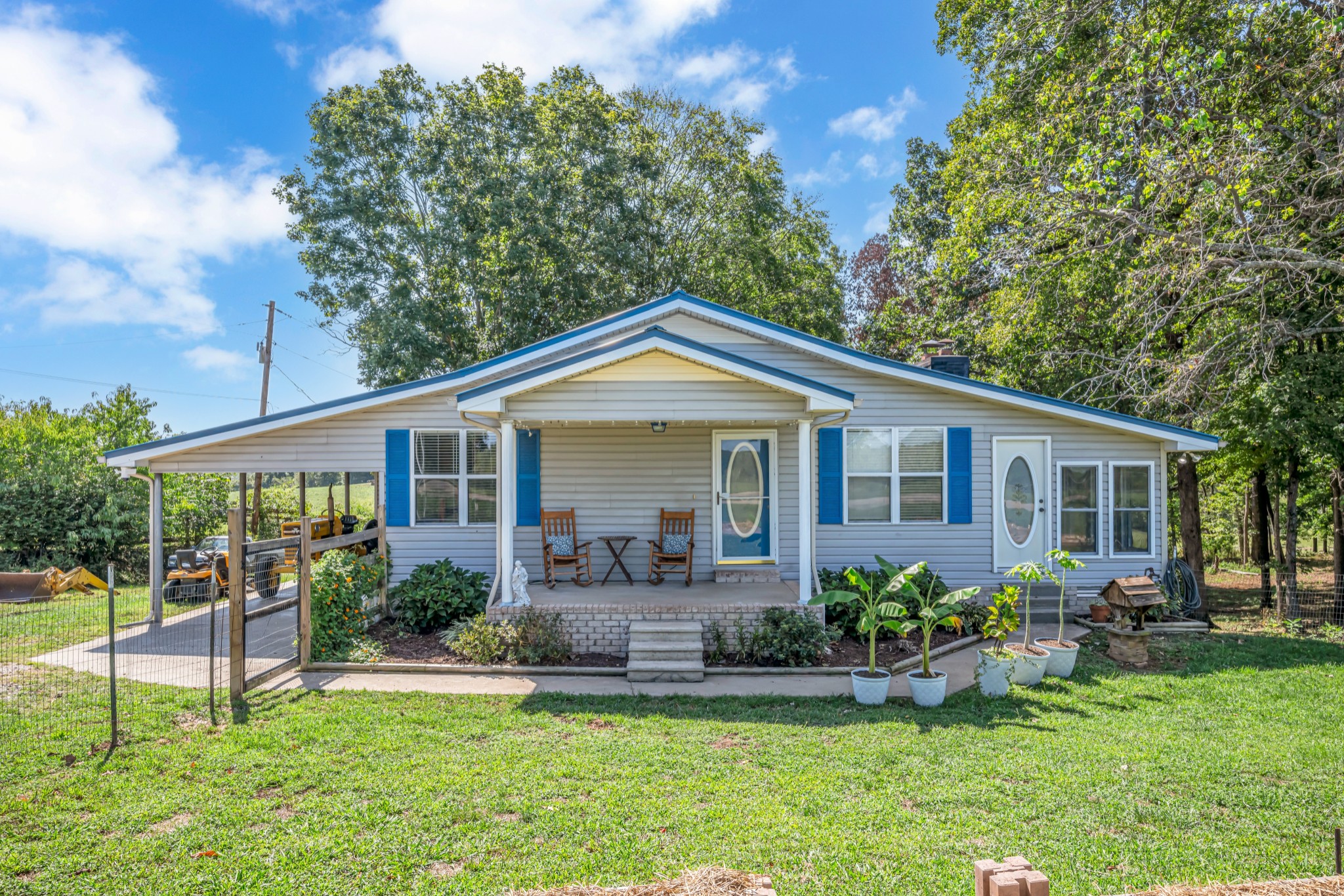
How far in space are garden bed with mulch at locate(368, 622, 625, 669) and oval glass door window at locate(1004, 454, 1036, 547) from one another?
5996mm

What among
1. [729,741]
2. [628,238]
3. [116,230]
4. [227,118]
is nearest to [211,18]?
[227,118]

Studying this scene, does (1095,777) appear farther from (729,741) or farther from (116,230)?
(116,230)

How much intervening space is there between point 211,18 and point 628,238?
10.6 meters

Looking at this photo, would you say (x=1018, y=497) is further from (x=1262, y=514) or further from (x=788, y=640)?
(x=1262, y=514)

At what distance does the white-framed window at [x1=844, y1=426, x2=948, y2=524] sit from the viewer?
10.0 meters

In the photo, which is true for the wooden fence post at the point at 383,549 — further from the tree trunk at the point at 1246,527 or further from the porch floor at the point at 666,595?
the tree trunk at the point at 1246,527

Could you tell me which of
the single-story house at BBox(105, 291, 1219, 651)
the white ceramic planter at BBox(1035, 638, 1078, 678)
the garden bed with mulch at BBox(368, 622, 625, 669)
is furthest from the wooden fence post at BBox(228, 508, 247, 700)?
the white ceramic planter at BBox(1035, 638, 1078, 678)

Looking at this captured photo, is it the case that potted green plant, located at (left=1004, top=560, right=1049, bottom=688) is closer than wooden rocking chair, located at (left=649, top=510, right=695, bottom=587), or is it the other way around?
potted green plant, located at (left=1004, top=560, right=1049, bottom=688)

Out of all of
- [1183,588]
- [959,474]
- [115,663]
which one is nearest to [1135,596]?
[1183,588]

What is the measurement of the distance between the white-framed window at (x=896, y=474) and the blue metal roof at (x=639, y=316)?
87 cm

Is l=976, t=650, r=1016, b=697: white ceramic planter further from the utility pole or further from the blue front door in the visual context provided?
the utility pole

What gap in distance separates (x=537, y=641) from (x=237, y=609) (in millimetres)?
2791

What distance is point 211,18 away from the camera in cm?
1096

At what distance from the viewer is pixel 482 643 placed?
7461 mm
